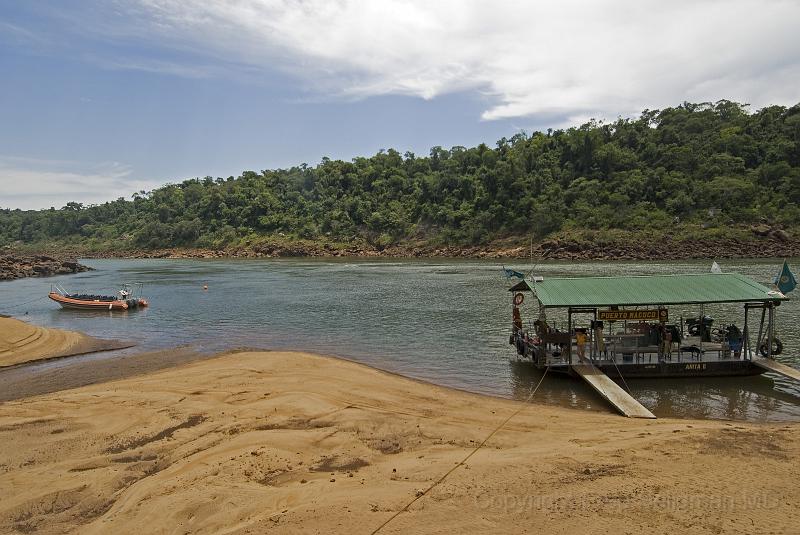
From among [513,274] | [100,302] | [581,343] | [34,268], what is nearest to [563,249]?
[100,302]

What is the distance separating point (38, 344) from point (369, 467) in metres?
20.8

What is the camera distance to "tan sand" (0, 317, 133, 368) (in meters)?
20.9

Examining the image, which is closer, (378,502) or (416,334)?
(378,502)

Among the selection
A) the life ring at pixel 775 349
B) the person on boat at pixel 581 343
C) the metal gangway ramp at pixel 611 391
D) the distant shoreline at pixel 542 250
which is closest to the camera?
the metal gangway ramp at pixel 611 391

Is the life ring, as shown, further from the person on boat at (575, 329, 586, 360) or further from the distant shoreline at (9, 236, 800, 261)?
the distant shoreline at (9, 236, 800, 261)

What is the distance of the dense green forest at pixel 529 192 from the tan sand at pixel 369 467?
2832 inches

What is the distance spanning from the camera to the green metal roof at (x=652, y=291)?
16.0 meters

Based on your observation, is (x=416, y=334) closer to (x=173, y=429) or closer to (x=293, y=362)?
(x=293, y=362)

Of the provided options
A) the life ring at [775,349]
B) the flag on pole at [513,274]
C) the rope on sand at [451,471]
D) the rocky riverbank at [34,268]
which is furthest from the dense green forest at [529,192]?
the rope on sand at [451,471]

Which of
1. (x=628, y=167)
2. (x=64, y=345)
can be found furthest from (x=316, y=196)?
(x=64, y=345)

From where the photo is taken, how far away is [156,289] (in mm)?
49969

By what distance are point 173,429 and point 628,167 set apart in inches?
3635

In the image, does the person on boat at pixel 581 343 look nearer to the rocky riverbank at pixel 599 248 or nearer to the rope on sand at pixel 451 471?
the rope on sand at pixel 451 471

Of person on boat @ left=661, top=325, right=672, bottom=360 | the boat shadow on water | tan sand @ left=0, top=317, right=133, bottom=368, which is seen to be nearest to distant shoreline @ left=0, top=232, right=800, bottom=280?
person on boat @ left=661, top=325, right=672, bottom=360
